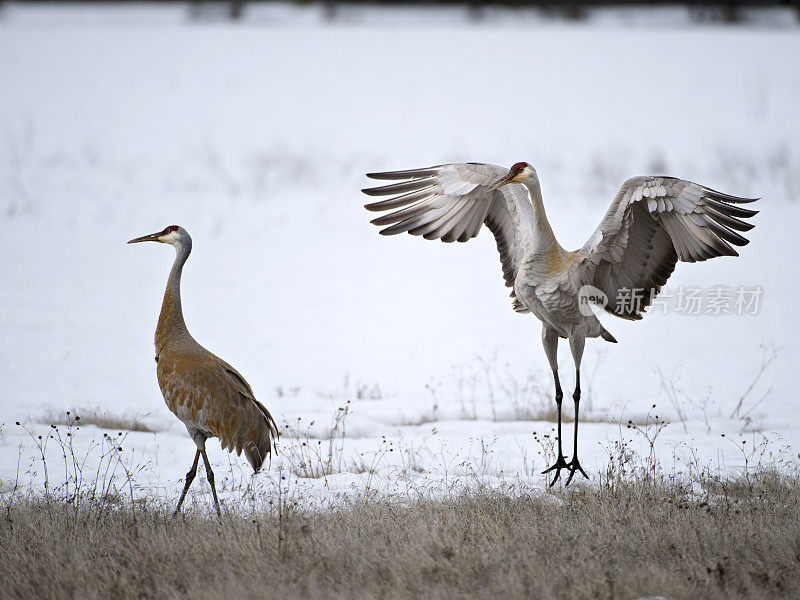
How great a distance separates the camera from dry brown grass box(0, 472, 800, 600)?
3.64 m

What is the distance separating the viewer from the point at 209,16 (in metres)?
24.9

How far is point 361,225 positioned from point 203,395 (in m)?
8.14

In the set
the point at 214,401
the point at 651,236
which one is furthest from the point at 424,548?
the point at 651,236

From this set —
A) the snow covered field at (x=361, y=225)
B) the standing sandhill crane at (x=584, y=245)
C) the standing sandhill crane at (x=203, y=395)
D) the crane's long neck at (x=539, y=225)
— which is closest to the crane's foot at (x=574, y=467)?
the standing sandhill crane at (x=584, y=245)

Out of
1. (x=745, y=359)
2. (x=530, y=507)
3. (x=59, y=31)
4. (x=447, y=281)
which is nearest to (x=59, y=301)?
(x=447, y=281)

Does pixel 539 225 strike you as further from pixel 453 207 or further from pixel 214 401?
pixel 214 401

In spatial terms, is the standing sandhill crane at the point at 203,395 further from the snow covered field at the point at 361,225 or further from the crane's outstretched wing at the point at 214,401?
the snow covered field at the point at 361,225

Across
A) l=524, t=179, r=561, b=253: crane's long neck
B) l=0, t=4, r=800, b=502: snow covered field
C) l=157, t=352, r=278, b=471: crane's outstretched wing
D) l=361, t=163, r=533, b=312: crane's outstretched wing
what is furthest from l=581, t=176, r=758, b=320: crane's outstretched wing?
l=157, t=352, r=278, b=471: crane's outstretched wing

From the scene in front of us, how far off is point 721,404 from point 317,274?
5.64 meters

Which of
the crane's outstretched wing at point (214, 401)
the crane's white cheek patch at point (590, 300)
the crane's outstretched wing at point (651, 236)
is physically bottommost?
the crane's outstretched wing at point (214, 401)

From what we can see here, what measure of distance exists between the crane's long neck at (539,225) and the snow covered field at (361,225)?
54.9 inches

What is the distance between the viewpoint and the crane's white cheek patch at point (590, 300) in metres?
5.22

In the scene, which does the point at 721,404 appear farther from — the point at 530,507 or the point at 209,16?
the point at 209,16

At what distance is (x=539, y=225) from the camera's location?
16.6 ft
